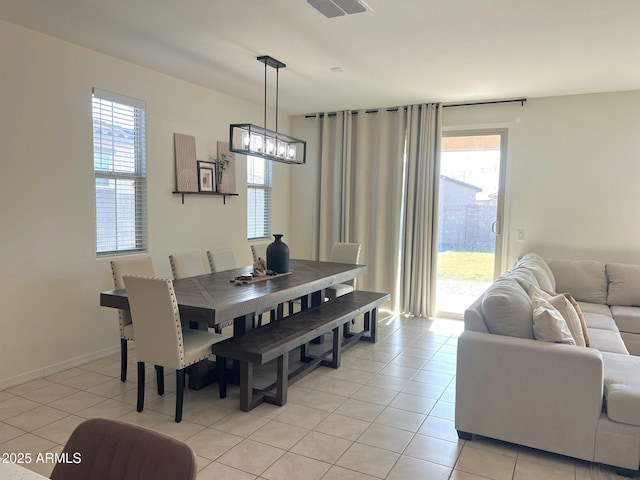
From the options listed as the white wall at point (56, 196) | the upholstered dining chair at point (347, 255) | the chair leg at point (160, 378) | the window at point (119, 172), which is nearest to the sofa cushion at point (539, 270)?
the upholstered dining chair at point (347, 255)

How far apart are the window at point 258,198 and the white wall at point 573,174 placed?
272 cm

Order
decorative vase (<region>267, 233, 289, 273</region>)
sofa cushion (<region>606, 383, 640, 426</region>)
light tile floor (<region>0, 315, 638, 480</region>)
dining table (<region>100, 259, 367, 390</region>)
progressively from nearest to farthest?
sofa cushion (<region>606, 383, 640, 426</region>) < light tile floor (<region>0, 315, 638, 480</region>) < dining table (<region>100, 259, 367, 390</region>) < decorative vase (<region>267, 233, 289, 273</region>)

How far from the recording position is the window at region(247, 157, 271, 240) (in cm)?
606

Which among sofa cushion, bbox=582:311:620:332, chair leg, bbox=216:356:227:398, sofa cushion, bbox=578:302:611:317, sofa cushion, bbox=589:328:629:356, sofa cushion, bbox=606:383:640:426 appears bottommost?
chair leg, bbox=216:356:227:398

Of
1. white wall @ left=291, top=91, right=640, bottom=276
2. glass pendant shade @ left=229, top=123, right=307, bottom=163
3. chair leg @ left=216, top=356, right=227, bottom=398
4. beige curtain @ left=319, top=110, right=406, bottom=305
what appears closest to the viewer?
chair leg @ left=216, top=356, right=227, bottom=398

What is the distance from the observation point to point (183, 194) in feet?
16.1

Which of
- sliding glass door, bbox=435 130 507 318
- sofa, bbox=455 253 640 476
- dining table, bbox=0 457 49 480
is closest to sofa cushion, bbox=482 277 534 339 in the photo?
sofa, bbox=455 253 640 476

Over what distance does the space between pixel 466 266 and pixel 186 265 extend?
346cm

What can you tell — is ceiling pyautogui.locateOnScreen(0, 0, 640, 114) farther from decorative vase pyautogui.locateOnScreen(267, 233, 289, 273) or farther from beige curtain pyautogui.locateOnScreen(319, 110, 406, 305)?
decorative vase pyautogui.locateOnScreen(267, 233, 289, 273)

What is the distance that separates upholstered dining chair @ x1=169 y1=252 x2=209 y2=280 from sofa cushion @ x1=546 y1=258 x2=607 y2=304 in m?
3.64

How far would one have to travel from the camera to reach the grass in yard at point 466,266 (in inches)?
226

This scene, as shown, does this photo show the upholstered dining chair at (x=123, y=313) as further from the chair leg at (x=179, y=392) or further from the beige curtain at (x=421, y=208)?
the beige curtain at (x=421, y=208)

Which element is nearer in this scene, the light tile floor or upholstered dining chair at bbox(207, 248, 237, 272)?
the light tile floor

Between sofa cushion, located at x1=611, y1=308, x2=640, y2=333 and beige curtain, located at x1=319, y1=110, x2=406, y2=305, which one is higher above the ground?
beige curtain, located at x1=319, y1=110, x2=406, y2=305
